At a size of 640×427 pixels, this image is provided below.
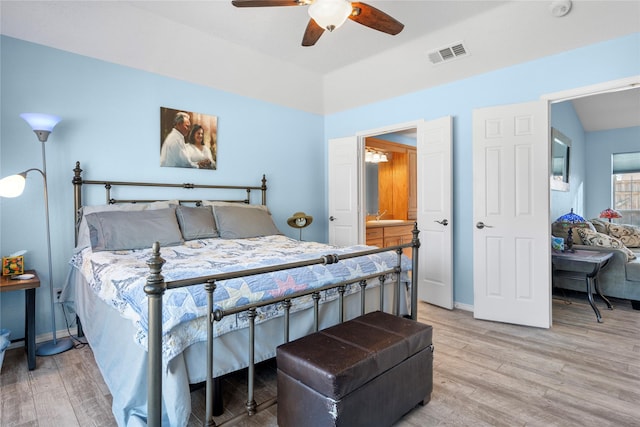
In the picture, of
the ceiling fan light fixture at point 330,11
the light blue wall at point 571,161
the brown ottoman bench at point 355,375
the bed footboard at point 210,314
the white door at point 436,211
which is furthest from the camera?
the light blue wall at point 571,161

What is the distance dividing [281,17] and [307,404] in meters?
3.03

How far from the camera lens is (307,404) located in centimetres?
150

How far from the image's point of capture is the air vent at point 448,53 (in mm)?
3328

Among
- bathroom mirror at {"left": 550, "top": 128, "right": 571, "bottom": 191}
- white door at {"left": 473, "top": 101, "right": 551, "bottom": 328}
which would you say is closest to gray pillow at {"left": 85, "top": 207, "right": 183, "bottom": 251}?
white door at {"left": 473, "top": 101, "right": 551, "bottom": 328}

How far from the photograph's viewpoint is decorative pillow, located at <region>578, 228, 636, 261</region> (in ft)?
12.6

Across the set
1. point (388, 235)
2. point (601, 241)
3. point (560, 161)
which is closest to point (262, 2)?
point (388, 235)

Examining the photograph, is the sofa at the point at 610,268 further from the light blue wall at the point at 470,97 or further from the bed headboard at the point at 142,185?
the bed headboard at the point at 142,185

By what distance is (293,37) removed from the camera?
3.45 meters

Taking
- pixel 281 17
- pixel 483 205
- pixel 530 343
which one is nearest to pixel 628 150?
pixel 483 205

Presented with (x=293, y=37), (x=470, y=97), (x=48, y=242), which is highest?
(x=293, y=37)

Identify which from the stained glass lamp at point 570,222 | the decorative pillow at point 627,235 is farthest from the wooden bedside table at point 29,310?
the decorative pillow at point 627,235

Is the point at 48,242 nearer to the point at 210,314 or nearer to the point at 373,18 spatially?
the point at 210,314

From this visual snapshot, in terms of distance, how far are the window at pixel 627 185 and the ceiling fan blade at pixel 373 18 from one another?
6477 millimetres

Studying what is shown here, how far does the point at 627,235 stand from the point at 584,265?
2175mm
